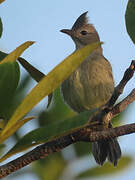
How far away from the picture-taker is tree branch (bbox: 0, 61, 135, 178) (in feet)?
4.03

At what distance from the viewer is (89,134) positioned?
137cm

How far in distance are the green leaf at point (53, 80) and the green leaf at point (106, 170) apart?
0.76 m

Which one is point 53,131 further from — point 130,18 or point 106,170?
point 106,170

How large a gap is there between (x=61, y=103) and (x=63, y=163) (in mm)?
399

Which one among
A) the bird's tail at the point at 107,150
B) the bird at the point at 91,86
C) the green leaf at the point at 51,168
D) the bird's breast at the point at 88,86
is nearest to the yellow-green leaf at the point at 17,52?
the green leaf at the point at 51,168

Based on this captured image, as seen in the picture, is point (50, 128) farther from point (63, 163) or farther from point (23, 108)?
point (63, 163)

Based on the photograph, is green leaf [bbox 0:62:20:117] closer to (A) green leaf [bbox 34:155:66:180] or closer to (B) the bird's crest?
(A) green leaf [bbox 34:155:66:180]

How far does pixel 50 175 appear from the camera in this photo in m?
1.70

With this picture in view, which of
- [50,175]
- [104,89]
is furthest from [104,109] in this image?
[104,89]

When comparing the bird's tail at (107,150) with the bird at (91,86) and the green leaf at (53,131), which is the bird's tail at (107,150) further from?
the green leaf at (53,131)

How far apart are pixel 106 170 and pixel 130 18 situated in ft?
3.03

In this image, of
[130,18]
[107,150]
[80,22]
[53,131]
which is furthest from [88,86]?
[53,131]

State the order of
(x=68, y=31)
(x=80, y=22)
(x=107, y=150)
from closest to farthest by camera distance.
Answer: (x=107, y=150), (x=68, y=31), (x=80, y=22)

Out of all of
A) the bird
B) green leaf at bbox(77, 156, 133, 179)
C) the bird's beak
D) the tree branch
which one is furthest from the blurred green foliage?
the bird's beak
